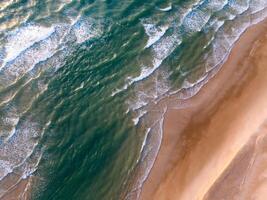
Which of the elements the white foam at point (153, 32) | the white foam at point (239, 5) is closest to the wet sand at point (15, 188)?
the white foam at point (153, 32)

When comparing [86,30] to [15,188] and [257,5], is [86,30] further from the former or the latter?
[257,5]

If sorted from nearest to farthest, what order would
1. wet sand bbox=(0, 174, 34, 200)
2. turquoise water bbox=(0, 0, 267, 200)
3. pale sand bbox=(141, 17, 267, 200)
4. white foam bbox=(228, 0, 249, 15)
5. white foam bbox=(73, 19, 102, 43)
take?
wet sand bbox=(0, 174, 34, 200) < pale sand bbox=(141, 17, 267, 200) < turquoise water bbox=(0, 0, 267, 200) < white foam bbox=(73, 19, 102, 43) < white foam bbox=(228, 0, 249, 15)

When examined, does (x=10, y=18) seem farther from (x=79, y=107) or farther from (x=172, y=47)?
(x=172, y=47)

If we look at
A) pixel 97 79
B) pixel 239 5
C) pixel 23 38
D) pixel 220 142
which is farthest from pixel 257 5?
pixel 23 38

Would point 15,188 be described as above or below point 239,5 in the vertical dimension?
below

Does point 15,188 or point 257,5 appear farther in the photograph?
point 257,5

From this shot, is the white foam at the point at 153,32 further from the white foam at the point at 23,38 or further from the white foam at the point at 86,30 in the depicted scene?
the white foam at the point at 23,38

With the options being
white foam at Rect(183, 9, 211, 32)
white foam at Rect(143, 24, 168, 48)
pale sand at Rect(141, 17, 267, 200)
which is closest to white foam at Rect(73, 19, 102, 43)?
white foam at Rect(143, 24, 168, 48)

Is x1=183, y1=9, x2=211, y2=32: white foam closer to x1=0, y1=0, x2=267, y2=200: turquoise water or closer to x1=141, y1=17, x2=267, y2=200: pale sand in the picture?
x1=0, y1=0, x2=267, y2=200: turquoise water
